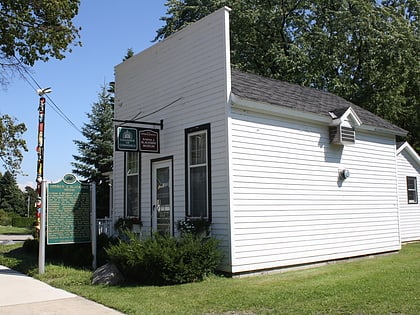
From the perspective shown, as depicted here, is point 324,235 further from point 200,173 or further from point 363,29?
point 363,29

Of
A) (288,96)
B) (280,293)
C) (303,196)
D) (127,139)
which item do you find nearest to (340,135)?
(288,96)

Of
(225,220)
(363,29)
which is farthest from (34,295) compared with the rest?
(363,29)

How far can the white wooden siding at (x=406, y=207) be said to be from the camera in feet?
55.4

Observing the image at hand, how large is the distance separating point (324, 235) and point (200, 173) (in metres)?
3.60

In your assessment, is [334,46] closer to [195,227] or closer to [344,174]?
[344,174]

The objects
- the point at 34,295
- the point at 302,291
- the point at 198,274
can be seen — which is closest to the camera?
the point at 302,291

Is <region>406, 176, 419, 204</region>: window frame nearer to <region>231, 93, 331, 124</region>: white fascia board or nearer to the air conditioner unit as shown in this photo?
the air conditioner unit

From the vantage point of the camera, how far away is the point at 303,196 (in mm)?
11086

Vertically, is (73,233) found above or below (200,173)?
below

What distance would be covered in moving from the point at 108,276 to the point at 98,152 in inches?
701

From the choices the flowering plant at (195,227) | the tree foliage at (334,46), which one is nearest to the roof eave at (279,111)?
the flowering plant at (195,227)

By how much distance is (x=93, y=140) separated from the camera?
1034 inches

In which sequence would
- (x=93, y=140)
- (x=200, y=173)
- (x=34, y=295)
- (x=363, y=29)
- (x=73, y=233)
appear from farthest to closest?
(x=93, y=140)
(x=363, y=29)
(x=73, y=233)
(x=200, y=173)
(x=34, y=295)

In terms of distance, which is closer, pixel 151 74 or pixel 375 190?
pixel 151 74
